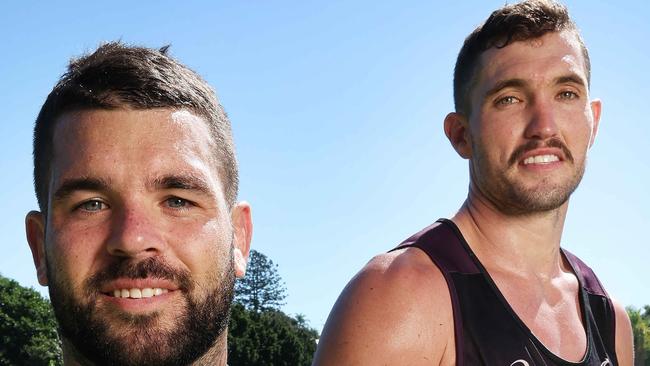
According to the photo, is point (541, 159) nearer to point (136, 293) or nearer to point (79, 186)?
point (136, 293)

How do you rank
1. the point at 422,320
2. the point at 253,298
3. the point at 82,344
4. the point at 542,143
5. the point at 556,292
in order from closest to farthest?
the point at 82,344, the point at 422,320, the point at 542,143, the point at 556,292, the point at 253,298

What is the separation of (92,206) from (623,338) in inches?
188

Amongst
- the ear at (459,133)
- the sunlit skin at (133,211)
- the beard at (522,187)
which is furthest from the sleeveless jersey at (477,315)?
the sunlit skin at (133,211)

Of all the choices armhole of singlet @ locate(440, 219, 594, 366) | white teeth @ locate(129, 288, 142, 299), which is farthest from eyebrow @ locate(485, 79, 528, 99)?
white teeth @ locate(129, 288, 142, 299)

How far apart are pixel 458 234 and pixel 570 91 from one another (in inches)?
54.8

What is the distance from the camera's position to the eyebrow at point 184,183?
12.9 feet

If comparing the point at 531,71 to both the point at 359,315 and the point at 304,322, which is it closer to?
the point at 359,315

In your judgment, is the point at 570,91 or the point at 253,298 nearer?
the point at 570,91

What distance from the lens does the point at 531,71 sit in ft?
19.7

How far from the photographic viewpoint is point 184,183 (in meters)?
3.98

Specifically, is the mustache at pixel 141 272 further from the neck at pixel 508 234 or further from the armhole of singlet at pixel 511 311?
the neck at pixel 508 234

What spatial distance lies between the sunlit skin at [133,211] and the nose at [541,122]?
8.83ft

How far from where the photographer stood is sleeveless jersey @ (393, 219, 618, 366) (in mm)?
5480

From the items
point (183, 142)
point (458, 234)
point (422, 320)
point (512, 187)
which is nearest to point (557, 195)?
point (512, 187)
